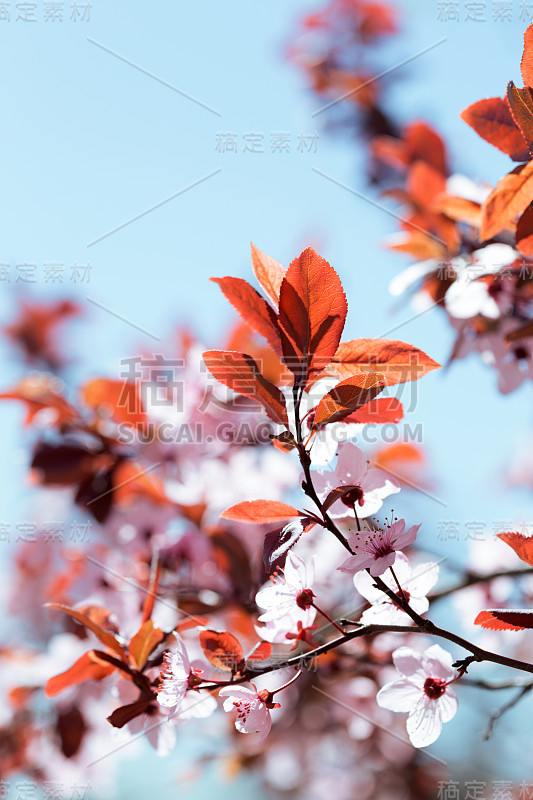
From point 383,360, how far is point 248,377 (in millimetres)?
136

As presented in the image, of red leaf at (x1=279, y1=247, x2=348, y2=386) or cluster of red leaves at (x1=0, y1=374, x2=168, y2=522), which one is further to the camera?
cluster of red leaves at (x1=0, y1=374, x2=168, y2=522)

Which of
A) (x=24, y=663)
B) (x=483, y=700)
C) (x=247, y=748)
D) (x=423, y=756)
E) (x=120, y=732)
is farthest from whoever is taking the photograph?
(x=483, y=700)

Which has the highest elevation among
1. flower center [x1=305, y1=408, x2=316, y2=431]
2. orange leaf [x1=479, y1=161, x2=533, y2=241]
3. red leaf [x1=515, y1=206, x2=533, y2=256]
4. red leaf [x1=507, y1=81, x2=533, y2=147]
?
red leaf [x1=507, y1=81, x2=533, y2=147]

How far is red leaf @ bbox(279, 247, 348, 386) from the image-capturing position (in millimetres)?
612

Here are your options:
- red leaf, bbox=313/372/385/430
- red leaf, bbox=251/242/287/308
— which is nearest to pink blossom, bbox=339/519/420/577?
red leaf, bbox=313/372/385/430

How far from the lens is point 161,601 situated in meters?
1.13

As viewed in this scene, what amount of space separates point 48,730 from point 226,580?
75 centimetres

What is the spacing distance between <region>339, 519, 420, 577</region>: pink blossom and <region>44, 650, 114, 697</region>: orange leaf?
14.8 inches

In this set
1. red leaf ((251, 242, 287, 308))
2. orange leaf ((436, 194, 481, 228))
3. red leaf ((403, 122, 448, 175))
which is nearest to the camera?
red leaf ((251, 242, 287, 308))

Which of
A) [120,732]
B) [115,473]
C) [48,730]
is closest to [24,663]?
[48,730]

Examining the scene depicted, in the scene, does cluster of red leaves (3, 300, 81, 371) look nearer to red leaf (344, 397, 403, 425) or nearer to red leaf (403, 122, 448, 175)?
red leaf (403, 122, 448, 175)

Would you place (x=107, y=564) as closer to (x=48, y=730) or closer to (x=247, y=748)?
(x=48, y=730)

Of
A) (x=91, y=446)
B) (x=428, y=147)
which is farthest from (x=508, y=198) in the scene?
(x=91, y=446)

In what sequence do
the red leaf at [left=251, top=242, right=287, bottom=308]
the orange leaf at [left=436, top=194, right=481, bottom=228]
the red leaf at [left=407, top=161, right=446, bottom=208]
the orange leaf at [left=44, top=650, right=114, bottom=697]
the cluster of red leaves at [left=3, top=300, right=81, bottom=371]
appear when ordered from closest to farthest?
the red leaf at [left=251, top=242, right=287, bottom=308], the orange leaf at [left=44, top=650, right=114, bottom=697], the orange leaf at [left=436, top=194, right=481, bottom=228], the red leaf at [left=407, top=161, right=446, bottom=208], the cluster of red leaves at [left=3, top=300, right=81, bottom=371]
